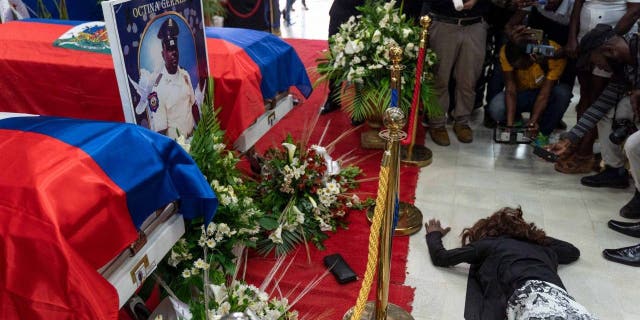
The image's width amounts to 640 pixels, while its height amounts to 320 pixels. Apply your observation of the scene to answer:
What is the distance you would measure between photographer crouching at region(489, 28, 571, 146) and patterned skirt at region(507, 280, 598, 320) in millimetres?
2384

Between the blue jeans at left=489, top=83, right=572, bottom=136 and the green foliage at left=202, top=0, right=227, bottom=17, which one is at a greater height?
the green foliage at left=202, top=0, right=227, bottom=17

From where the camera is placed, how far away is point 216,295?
2039 millimetres

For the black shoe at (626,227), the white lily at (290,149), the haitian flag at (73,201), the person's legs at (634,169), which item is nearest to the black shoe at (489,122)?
the person's legs at (634,169)

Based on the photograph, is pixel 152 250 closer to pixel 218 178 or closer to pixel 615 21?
pixel 218 178

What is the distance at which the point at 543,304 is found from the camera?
2.28m

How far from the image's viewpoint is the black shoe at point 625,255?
122 inches

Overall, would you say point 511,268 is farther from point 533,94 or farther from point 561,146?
point 533,94

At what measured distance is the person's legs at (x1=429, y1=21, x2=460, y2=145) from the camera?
14.9 ft

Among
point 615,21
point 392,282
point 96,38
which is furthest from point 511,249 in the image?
point 96,38

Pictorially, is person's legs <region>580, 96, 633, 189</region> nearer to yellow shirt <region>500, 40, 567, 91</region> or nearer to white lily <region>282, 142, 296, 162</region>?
yellow shirt <region>500, 40, 567, 91</region>

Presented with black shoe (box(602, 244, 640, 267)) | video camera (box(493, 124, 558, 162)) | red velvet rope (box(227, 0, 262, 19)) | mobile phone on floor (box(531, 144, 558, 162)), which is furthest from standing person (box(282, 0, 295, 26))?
black shoe (box(602, 244, 640, 267))

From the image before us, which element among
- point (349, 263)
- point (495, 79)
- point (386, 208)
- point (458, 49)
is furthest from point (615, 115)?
point (386, 208)

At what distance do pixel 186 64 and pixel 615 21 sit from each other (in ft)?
11.1

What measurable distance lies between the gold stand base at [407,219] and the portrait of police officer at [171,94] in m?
1.43
